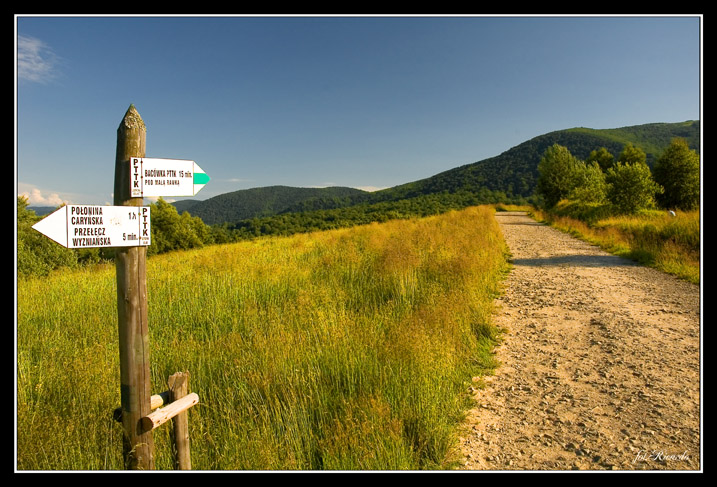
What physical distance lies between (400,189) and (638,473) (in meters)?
140

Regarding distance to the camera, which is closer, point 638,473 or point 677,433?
point 638,473

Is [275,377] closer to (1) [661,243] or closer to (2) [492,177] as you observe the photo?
(1) [661,243]

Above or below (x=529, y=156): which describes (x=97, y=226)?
below

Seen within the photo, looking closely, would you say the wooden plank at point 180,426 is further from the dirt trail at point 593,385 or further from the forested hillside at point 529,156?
the forested hillside at point 529,156

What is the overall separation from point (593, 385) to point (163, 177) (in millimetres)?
4372

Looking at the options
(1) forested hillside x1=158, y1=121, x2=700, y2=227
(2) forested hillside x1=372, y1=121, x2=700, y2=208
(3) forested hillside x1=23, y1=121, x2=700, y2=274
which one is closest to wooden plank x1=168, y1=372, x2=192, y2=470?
(3) forested hillside x1=23, y1=121, x2=700, y2=274

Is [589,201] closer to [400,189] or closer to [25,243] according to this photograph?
[25,243]

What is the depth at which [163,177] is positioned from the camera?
2.48 m

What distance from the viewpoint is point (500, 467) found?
2.83 meters

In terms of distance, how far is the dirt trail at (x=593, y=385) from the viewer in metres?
2.89

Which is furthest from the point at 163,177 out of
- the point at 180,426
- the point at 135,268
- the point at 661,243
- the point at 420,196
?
the point at 420,196

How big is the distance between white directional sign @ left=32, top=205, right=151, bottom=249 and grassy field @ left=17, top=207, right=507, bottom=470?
60.7 inches

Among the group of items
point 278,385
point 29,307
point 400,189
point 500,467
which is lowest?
point 500,467

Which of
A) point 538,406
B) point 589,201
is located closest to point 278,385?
point 538,406
